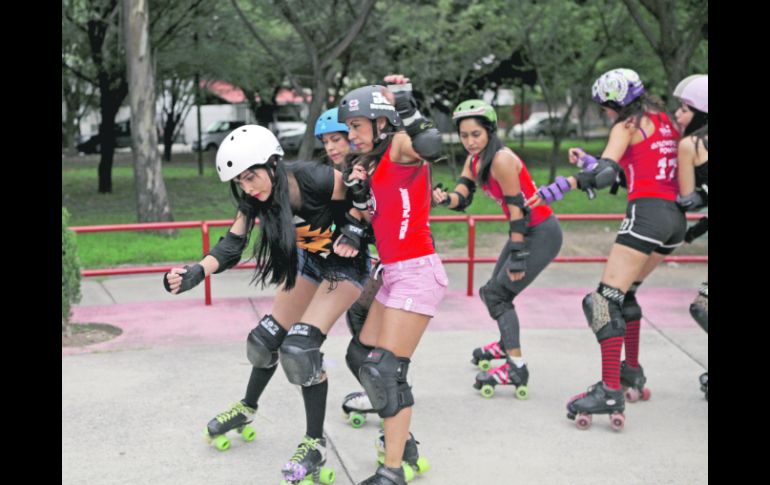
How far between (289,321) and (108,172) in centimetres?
1580

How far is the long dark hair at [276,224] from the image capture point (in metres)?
4.23

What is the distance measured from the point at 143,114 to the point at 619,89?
9.14 metres

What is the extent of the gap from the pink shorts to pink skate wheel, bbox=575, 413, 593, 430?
4.68 ft

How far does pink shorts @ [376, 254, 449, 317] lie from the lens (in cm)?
415

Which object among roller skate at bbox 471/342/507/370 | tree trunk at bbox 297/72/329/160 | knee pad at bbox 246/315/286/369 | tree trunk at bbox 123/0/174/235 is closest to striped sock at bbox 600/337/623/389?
roller skate at bbox 471/342/507/370

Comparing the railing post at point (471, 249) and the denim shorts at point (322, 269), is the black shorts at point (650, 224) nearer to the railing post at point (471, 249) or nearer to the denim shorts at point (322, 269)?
the denim shorts at point (322, 269)

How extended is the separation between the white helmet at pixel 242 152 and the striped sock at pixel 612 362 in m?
2.32

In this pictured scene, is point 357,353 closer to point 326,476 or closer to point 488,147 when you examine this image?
point 326,476

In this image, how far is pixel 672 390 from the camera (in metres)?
5.86

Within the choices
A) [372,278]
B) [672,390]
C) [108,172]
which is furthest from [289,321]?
[108,172]

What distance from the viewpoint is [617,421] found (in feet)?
16.6

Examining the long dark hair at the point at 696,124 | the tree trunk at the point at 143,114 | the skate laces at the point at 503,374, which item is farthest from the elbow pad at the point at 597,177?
the tree trunk at the point at 143,114

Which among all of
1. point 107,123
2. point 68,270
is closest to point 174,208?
point 107,123
